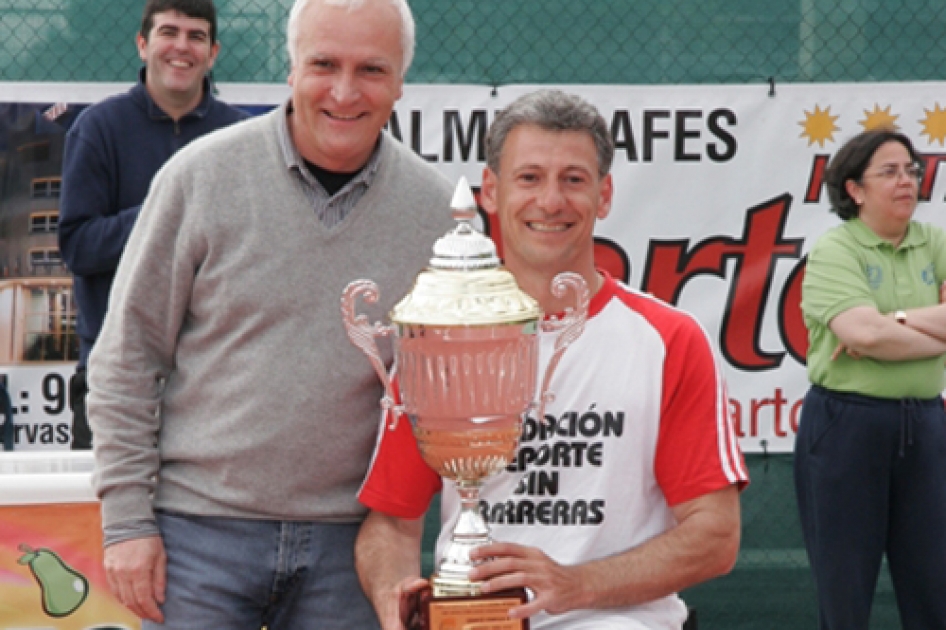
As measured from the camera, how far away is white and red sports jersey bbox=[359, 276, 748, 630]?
7.77ft

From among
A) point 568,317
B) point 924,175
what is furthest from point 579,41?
point 568,317

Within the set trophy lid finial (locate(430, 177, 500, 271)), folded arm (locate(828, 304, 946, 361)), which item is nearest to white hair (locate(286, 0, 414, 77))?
trophy lid finial (locate(430, 177, 500, 271))

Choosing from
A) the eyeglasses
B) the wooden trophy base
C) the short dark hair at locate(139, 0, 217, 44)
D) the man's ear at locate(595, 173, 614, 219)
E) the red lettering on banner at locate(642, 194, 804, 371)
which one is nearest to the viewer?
the wooden trophy base

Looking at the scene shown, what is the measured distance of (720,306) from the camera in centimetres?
493

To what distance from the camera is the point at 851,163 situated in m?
4.51

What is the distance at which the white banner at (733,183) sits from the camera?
15.9 ft

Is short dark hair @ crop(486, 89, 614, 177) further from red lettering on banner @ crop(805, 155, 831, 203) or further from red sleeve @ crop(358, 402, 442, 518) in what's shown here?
red lettering on banner @ crop(805, 155, 831, 203)

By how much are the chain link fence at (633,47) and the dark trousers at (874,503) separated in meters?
0.60

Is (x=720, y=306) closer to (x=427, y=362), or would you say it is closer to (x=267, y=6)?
(x=267, y=6)

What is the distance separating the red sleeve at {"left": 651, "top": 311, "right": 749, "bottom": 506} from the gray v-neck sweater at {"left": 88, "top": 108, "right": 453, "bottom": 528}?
48 cm

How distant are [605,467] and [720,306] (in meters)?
2.65

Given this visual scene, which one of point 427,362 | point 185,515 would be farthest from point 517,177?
point 185,515

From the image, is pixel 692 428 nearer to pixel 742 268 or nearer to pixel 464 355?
pixel 464 355

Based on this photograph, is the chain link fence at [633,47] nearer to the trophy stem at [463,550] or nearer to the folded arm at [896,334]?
the folded arm at [896,334]
